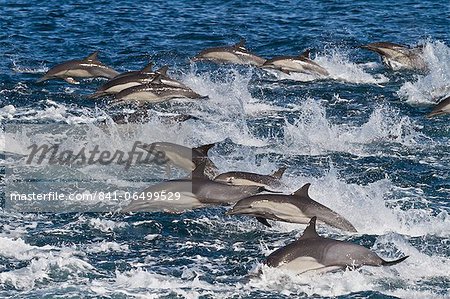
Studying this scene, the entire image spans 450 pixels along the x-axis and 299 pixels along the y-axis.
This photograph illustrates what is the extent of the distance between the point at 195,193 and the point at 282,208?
1663mm

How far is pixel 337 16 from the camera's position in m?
38.1

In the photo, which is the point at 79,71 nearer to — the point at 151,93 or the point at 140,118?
the point at 151,93

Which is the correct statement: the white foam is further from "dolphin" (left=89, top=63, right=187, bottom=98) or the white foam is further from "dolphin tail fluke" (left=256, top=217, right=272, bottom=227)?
"dolphin tail fluke" (left=256, top=217, right=272, bottom=227)

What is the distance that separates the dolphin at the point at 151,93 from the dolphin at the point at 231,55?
5.15 meters

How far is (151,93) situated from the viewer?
82.4 ft

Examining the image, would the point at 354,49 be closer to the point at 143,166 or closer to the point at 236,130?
the point at 236,130

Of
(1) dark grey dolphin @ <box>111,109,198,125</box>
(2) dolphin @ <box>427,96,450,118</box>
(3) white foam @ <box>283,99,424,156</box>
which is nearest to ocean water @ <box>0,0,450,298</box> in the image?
(3) white foam @ <box>283,99,424,156</box>

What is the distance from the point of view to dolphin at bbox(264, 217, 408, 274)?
51.6 ft

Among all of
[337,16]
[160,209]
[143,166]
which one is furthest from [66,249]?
[337,16]

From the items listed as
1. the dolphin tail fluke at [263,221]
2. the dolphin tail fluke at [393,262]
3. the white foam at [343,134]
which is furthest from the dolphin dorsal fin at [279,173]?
the dolphin tail fluke at [393,262]

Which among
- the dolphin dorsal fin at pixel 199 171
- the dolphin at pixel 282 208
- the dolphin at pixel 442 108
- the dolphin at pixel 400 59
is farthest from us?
the dolphin at pixel 400 59

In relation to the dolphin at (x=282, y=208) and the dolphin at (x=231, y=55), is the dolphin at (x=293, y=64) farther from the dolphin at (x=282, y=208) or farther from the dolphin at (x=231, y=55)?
the dolphin at (x=282, y=208)

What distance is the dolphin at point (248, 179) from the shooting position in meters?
19.2

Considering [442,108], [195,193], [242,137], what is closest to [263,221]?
[195,193]
